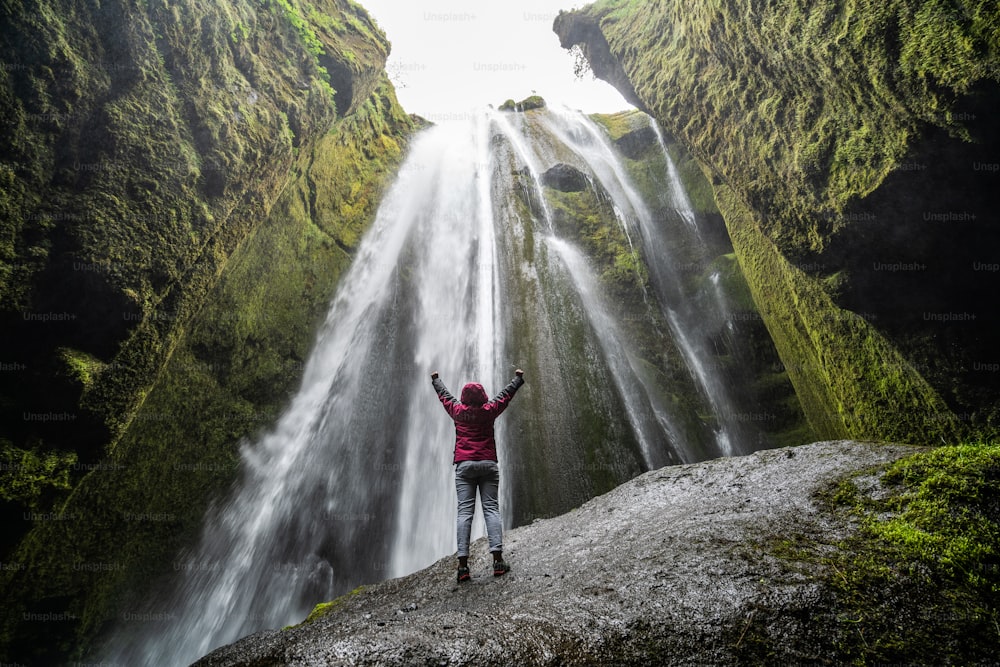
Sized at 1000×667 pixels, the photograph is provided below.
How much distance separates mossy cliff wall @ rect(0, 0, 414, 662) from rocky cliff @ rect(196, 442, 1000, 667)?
4403mm

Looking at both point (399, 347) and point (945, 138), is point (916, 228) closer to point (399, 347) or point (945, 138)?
point (945, 138)

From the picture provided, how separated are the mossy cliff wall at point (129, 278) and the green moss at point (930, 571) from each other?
7.33m

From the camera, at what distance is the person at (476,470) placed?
3459 millimetres

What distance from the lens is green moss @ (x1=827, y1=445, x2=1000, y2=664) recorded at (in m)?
1.59

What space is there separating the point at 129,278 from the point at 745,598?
7.01m

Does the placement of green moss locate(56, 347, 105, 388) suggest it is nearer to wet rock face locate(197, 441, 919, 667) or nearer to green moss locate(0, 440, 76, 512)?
green moss locate(0, 440, 76, 512)

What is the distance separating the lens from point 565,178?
1498cm

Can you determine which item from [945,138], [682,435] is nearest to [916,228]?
[945,138]

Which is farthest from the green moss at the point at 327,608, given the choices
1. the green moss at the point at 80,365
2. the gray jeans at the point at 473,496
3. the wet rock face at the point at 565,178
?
the wet rock face at the point at 565,178

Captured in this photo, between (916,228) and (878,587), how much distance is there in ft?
18.8

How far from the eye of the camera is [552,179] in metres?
15.0

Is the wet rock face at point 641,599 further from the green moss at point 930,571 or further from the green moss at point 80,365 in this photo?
the green moss at point 80,365

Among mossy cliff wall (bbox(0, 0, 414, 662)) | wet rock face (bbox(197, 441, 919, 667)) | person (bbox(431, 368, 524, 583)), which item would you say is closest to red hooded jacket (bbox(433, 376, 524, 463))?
person (bbox(431, 368, 524, 583))

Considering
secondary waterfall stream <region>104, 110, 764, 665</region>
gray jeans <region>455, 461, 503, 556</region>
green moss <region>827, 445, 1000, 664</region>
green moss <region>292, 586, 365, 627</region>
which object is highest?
green moss <region>827, 445, 1000, 664</region>
